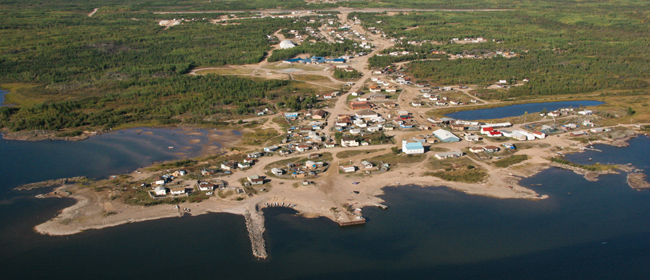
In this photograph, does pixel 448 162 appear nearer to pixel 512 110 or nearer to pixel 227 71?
pixel 512 110

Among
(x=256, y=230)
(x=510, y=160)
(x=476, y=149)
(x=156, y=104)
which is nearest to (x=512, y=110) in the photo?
(x=476, y=149)

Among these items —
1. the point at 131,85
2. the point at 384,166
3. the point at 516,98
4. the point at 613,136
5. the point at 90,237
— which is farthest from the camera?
the point at 131,85

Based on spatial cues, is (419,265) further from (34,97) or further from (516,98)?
(34,97)

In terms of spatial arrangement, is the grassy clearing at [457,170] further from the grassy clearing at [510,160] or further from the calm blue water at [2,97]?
the calm blue water at [2,97]

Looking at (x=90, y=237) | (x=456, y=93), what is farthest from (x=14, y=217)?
(x=456, y=93)

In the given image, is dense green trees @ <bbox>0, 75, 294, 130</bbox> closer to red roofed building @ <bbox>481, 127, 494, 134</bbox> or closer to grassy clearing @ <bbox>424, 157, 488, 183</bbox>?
red roofed building @ <bbox>481, 127, 494, 134</bbox>

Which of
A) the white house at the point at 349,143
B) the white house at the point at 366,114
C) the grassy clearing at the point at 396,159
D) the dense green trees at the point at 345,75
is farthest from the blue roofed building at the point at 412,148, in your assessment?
the dense green trees at the point at 345,75

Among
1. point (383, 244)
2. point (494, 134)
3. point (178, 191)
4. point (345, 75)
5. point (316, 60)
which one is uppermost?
point (316, 60)
